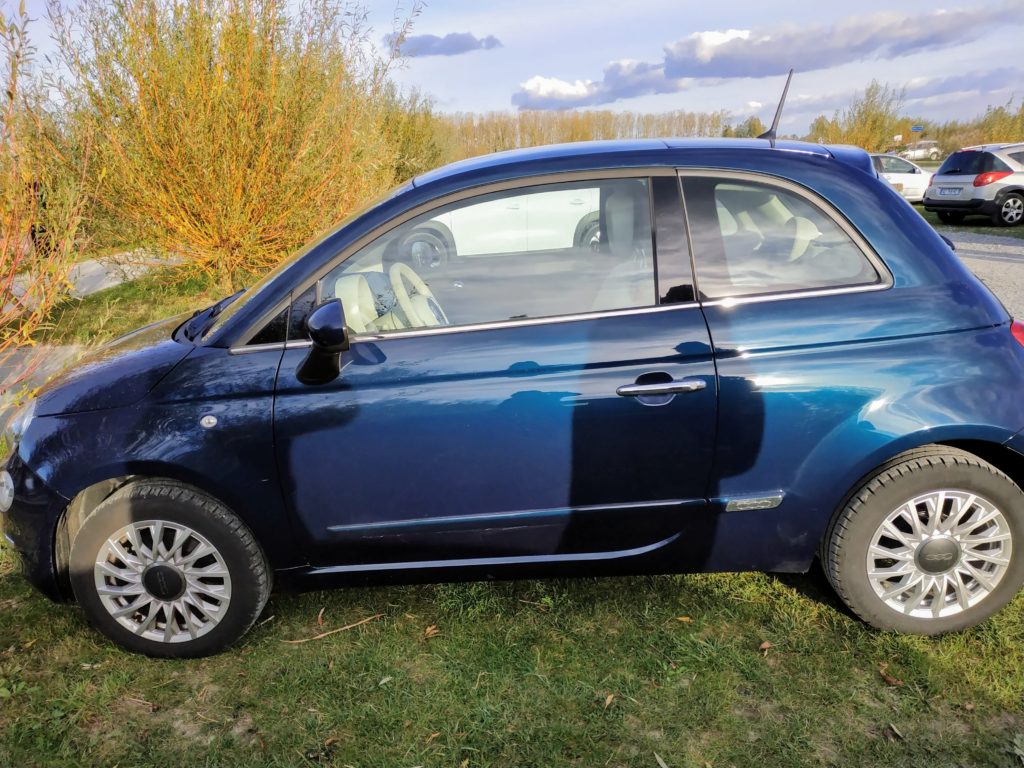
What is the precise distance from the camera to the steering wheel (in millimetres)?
2543

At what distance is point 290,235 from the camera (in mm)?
7574

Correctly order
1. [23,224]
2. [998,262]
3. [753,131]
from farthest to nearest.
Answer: [998,262] → [753,131] → [23,224]

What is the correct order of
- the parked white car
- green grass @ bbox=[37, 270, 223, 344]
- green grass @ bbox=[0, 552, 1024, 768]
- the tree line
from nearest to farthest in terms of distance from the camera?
1. green grass @ bbox=[0, 552, 1024, 768]
2. the tree line
3. green grass @ bbox=[37, 270, 223, 344]
4. the parked white car

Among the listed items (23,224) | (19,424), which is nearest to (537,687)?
(19,424)

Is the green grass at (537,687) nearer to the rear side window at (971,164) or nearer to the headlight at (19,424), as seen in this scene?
the headlight at (19,424)

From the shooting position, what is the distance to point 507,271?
264 centimetres

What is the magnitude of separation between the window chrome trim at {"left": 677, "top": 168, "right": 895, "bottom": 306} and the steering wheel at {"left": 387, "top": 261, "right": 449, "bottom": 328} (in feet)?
2.97

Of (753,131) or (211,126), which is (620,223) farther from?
(211,126)

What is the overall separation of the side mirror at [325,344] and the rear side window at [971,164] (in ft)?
56.0

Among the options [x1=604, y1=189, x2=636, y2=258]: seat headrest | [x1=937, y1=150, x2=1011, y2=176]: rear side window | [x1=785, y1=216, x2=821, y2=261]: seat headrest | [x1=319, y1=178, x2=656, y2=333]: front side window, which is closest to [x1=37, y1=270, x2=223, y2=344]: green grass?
[x1=319, y1=178, x2=656, y2=333]: front side window

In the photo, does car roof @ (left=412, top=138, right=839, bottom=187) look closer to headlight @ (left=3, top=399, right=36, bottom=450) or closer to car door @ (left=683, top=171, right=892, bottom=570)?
car door @ (left=683, top=171, right=892, bottom=570)

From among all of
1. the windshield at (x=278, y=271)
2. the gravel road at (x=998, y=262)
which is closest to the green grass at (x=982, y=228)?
the gravel road at (x=998, y=262)

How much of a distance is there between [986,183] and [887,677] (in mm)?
16187

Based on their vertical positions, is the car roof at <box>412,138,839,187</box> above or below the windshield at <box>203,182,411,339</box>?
above
